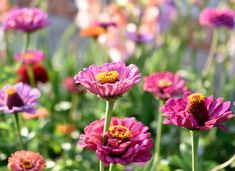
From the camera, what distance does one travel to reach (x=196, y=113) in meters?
0.84

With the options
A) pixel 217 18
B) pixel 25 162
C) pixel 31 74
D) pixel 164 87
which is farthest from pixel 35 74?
pixel 25 162

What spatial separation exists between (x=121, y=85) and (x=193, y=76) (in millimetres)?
900

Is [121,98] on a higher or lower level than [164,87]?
lower

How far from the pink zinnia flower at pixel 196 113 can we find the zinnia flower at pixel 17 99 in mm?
326

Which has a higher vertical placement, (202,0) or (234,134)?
(202,0)

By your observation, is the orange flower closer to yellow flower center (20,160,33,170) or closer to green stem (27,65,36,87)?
green stem (27,65,36,87)

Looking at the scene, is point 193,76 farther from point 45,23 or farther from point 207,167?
point 45,23

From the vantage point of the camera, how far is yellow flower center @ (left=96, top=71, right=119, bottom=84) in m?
0.82

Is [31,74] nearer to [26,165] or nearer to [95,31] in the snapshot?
[95,31]

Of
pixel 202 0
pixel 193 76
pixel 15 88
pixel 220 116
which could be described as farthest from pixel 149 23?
pixel 220 116

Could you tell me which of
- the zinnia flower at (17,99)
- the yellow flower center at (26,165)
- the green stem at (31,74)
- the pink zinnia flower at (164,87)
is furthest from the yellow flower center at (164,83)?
the green stem at (31,74)

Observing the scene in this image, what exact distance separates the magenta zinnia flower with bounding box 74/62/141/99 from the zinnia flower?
0.25 m

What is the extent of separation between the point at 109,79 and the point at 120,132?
0.08 m

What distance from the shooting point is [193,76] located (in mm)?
1676
